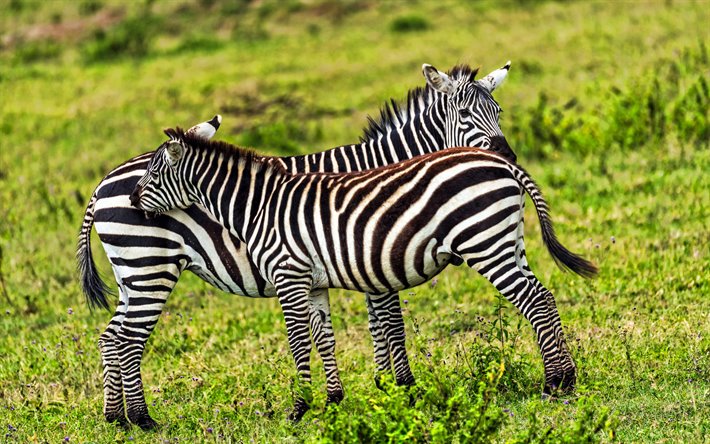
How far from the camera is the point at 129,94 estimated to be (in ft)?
72.5

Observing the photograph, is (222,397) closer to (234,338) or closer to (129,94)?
(234,338)

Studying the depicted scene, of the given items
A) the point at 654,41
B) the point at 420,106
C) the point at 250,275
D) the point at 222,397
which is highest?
the point at 654,41

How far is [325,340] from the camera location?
24.8 ft

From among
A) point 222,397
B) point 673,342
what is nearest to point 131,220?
point 222,397

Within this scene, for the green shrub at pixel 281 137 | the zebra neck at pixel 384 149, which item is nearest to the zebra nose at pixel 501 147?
the zebra neck at pixel 384 149

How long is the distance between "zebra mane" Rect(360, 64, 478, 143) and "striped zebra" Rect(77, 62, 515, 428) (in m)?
0.09

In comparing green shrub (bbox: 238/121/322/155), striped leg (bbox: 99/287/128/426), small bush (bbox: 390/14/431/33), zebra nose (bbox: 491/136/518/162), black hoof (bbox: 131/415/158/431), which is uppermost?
small bush (bbox: 390/14/431/33)

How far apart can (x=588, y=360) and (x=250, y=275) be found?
8.94 ft

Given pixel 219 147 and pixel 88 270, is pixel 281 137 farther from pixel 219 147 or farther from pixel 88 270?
pixel 219 147

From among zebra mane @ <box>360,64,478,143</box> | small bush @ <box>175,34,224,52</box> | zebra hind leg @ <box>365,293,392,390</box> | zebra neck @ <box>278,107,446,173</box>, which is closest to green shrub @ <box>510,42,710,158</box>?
zebra mane @ <box>360,64,478,143</box>

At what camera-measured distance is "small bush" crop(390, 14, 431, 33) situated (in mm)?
25845

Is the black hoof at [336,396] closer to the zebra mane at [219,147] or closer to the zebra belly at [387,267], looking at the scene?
the zebra belly at [387,267]

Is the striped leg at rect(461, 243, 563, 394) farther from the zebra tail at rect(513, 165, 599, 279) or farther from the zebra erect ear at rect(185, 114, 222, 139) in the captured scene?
the zebra erect ear at rect(185, 114, 222, 139)

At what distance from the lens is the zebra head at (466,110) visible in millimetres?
8070
